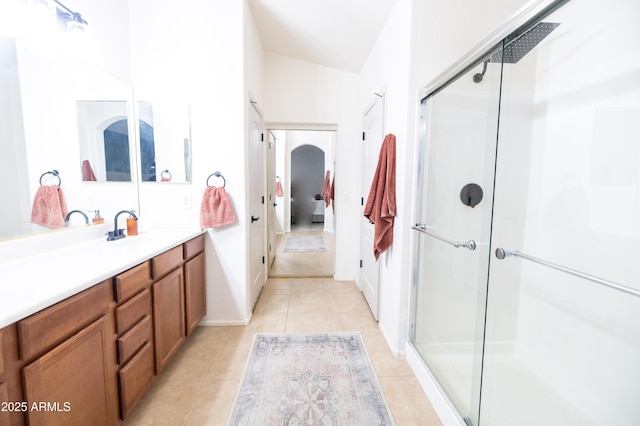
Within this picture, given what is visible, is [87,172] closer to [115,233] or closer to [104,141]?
[104,141]

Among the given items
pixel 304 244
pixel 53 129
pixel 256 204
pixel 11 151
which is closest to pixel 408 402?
pixel 256 204

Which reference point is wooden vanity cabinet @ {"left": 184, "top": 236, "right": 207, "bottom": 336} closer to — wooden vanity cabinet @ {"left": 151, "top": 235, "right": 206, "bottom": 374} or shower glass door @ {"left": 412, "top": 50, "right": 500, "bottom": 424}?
wooden vanity cabinet @ {"left": 151, "top": 235, "right": 206, "bottom": 374}

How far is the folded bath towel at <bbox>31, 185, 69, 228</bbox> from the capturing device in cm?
148

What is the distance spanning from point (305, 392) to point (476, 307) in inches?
46.5

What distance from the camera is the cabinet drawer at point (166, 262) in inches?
64.8

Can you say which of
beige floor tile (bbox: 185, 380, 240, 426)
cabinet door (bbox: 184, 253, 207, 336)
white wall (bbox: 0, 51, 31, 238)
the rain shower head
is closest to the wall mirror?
white wall (bbox: 0, 51, 31, 238)

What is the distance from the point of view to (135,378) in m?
1.42

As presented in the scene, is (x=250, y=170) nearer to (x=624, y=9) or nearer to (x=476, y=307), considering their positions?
(x=476, y=307)

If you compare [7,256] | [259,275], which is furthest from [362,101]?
[7,256]

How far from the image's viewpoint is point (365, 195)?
9.98ft

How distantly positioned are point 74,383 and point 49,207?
3.45 ft

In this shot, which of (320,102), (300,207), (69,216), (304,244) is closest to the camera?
(69,216)

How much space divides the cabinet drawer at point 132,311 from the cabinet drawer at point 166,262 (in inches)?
5.3

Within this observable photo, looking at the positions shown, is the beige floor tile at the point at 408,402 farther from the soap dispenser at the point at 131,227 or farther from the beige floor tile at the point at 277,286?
the soap dispenser at the point at 131,227
